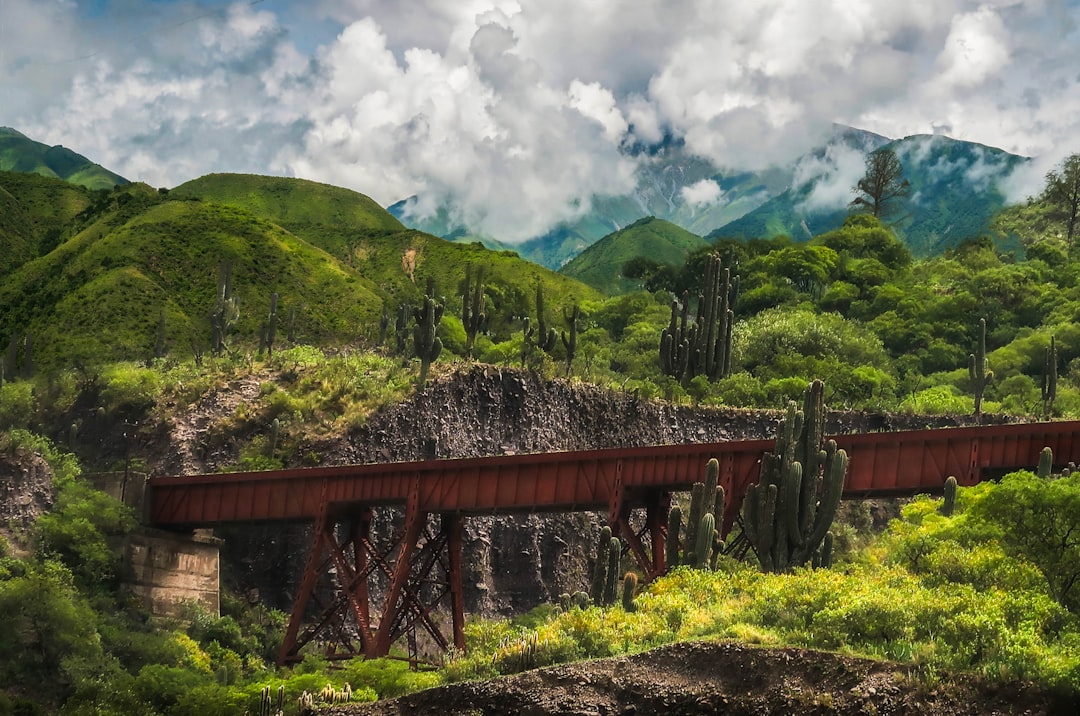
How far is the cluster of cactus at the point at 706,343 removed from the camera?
7025cm

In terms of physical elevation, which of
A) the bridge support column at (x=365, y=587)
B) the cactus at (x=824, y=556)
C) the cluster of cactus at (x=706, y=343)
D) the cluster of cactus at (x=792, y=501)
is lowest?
the bridge support column at (x=365, y=587)

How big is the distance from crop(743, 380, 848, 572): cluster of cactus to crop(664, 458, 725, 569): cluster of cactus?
1099mm

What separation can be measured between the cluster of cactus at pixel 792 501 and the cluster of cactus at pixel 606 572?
11.5 ft

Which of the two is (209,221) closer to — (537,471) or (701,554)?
(537,471)

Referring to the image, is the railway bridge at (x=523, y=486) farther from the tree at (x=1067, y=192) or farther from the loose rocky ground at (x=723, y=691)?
the tree at (x=1067, y=192)

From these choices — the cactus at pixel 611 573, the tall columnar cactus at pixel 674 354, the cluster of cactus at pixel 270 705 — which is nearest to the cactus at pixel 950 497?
the cactus at pixel 611 573

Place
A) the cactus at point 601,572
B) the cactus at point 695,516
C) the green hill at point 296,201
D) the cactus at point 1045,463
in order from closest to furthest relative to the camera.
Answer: the cactus at point 601,572 < the cactus at point 695,516 < the cactus at point 1045,463 < the green hill at point 296,201

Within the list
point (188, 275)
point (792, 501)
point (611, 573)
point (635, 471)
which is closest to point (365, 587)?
point (635, 471)

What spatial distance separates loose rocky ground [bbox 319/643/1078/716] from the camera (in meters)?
26.1

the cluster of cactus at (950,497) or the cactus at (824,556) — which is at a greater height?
the cluster of cactus at (950,497)

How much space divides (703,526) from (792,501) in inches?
91.1

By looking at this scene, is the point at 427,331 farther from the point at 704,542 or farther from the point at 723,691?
the point at 723,691

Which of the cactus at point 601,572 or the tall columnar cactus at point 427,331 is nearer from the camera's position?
the cactus at point 601,572

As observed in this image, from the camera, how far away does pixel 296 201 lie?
155750mm
